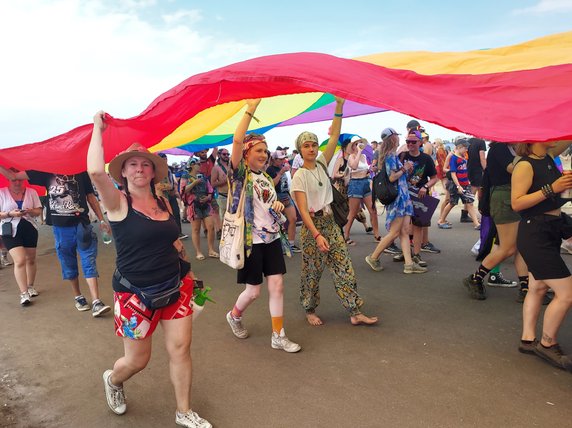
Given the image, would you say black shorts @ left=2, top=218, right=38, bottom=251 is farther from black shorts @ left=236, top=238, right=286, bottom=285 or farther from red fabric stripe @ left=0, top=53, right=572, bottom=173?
black shorts @ left=236, top=238, right=286, bottom=285

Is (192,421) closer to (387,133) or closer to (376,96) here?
(376,96)

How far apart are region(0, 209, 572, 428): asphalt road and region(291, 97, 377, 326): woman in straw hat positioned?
380mm

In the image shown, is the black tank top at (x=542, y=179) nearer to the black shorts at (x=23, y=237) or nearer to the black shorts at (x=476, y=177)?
the black shorts at (x=476, y=177)

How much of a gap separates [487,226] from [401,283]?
1200mm

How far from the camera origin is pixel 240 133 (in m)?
3.08

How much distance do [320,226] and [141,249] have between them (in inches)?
70.5

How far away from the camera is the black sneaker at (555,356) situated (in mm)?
2986

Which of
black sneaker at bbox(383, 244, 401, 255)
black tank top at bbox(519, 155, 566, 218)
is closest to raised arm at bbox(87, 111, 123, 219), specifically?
black tank top at bbox(519, 155, 566, 218)

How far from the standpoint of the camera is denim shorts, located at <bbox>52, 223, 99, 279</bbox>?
4645 millimetres

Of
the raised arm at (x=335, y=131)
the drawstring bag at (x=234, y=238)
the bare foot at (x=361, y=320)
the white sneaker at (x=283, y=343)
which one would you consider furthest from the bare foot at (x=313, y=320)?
the raised arm at (x=335, y=131)

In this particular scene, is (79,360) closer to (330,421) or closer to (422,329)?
(330,421)

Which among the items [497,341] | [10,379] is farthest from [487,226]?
[10,379]

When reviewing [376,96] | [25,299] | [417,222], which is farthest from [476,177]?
[25,299]

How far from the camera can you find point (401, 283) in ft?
16.9
